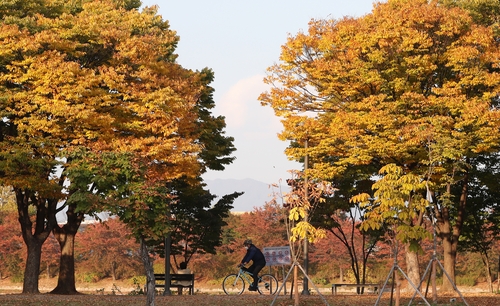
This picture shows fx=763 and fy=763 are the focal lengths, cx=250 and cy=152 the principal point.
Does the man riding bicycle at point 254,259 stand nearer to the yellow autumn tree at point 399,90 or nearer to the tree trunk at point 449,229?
the yellow autumn tree at point 399,90

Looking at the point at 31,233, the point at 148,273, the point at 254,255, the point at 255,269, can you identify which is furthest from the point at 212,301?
the point at 31,233

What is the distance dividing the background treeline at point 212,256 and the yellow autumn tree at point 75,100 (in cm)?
2102

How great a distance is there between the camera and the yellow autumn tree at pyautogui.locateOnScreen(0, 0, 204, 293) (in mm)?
27391

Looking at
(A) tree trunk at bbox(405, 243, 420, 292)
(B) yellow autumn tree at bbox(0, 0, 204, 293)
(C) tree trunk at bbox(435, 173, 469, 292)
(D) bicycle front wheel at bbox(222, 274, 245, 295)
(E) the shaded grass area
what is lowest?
(E) the shaded grass area

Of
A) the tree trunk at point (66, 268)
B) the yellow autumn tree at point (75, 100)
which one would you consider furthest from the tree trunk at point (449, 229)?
the tree trunk at point (66, 268)

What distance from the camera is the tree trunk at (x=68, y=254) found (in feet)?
99.0

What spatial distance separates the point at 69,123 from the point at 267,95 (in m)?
8.31

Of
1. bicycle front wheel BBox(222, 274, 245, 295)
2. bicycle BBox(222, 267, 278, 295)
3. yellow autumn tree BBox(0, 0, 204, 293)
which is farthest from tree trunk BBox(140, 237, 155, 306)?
yellow autumn tree BBox(0, 0, 204, 293)

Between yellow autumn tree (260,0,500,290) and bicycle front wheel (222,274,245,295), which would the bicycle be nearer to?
bicycle front wheel (222,274,245,295)

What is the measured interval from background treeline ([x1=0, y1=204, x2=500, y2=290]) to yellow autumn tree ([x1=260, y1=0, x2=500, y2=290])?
61.5 ft

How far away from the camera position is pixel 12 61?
27.7 m

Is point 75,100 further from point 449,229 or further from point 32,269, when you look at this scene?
point 449,229

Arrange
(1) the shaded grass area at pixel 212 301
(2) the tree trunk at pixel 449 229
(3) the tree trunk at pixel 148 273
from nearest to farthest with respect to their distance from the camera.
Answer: (3) the tree trunk at pixel 148 273, (1) the shaded grass area at pixel 212 301, (2) the tree trunk at pixel 449 229

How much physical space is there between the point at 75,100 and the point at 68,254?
22.1 feet
